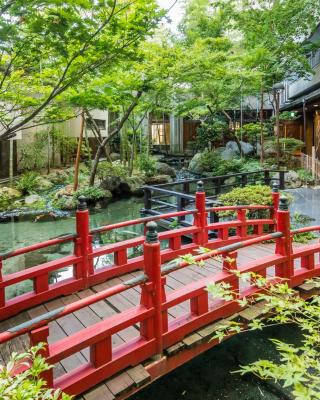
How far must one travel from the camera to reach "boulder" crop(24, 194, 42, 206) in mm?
13777

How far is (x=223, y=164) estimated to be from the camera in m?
19.0

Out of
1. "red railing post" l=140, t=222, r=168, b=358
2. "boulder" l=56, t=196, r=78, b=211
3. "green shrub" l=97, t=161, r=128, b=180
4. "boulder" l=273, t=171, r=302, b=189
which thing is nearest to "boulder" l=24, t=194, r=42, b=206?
"boulder" l=56, t=196, r=78, b=211

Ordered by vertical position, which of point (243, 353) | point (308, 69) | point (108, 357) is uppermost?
point (308, 69)

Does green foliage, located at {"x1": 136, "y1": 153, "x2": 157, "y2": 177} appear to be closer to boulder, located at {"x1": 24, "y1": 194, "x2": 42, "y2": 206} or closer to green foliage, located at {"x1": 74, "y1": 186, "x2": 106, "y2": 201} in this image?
green foliage, located at {"x1": 74, "y1": 186, "x2": 106, "y2": 201}

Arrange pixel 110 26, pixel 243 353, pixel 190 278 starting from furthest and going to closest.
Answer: pixel 190 278 < pixel 243 353 < pixel 110 26

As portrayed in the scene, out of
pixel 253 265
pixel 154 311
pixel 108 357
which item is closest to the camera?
pixel 108 357

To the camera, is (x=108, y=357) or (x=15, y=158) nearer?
(x=108, y=357)

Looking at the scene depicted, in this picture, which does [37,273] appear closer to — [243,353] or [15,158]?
[243,353]

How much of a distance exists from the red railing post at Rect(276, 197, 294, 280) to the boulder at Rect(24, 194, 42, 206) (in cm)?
1154

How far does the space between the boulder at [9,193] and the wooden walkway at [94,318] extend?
11241 millimetres

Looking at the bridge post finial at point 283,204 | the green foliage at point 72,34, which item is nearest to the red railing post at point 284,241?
the bridge post finial at point 283,204

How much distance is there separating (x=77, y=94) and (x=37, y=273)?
490cm

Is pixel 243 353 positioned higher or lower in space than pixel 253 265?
lower

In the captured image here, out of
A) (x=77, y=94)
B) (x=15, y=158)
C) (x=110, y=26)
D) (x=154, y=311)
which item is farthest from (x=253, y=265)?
(x=15, y=158)
